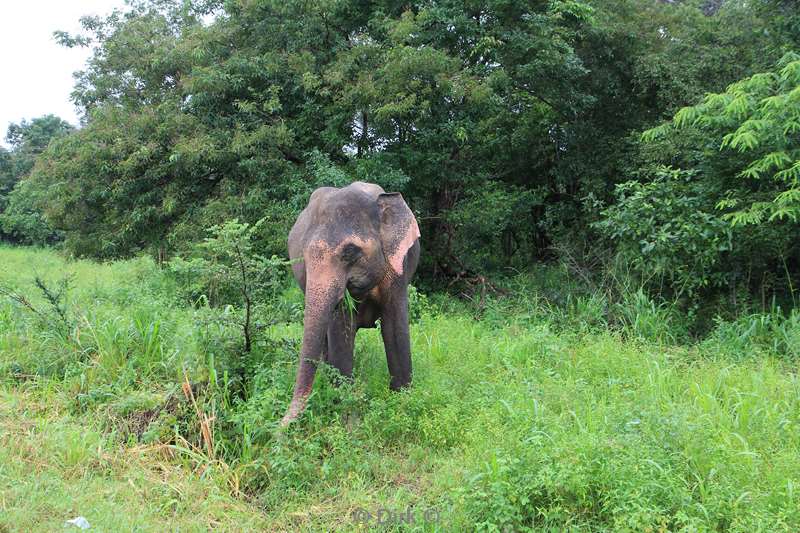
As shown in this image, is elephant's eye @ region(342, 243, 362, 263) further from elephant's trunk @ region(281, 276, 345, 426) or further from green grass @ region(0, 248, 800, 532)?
green grass @ region(0, 248, 800, 532)

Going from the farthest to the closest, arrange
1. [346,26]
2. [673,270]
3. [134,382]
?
[346,26] < [673,270] < [134,382]

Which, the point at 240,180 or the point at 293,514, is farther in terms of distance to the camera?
the point at 240,180

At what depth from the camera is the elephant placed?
4094mm

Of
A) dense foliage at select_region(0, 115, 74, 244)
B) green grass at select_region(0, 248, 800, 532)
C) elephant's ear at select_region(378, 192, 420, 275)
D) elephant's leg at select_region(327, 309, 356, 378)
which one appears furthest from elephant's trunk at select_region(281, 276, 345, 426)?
dense foliage at select_region(0, 115, 74, 244)

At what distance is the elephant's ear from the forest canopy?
4.57 m

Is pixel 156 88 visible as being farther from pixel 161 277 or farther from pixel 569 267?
pixel 569 267

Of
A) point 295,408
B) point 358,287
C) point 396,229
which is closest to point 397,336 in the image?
point 358,287

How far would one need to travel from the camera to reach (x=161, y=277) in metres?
8.91

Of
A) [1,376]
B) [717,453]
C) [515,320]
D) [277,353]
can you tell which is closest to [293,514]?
[277,353]

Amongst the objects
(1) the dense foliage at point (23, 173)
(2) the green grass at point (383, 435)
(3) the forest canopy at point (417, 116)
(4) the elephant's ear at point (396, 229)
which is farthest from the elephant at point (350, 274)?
(1) the dense foliage at point (23, 173)

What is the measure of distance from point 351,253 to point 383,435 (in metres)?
1.29

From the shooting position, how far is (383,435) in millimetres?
4312

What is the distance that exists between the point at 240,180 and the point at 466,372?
6926 mm

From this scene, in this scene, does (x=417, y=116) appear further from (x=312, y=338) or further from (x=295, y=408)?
(x=295, y=408)
